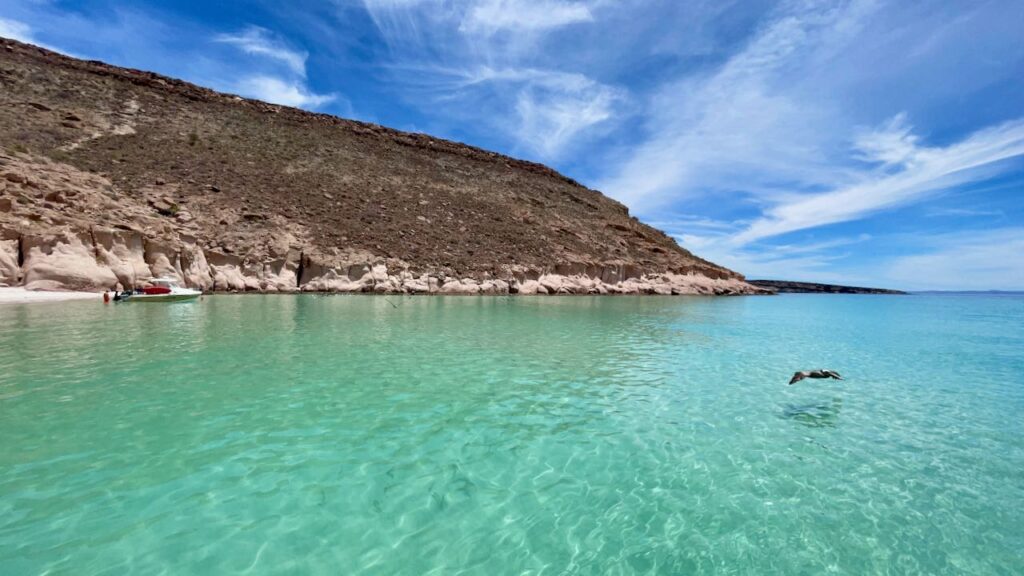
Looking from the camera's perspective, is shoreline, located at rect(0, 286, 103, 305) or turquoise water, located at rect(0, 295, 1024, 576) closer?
turquoise water, located at rect(0, 295, 1024, 576)

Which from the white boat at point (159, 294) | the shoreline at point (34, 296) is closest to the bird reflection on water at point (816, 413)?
the white boat at point (159, 294)

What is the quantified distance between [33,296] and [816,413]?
33303 millimetres

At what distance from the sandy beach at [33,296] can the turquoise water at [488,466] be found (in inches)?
645

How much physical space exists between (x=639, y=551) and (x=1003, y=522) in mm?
3699

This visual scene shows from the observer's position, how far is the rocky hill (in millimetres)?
28953

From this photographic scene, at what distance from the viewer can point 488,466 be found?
17.5 feet

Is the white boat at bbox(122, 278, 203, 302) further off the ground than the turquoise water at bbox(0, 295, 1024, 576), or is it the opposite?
the white boat at bbox(122, 278, 203, 302)

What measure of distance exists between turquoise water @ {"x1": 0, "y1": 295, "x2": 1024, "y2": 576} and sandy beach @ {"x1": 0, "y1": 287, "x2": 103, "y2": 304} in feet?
53.7

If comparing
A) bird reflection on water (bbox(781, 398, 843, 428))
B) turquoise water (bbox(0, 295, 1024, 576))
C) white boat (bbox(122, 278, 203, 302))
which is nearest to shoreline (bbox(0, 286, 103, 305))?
white boat (bbox(122, 278, 203, 302))

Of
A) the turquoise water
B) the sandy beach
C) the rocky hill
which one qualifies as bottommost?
the turquoise water

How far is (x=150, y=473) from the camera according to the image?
4.74 metres

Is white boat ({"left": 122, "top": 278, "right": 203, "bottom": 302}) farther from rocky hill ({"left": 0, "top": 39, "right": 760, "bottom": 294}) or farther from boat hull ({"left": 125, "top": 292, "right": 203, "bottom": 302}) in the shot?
rocky hill ({"left": 0, "top": 39, "right": 760, "bottom": 294})

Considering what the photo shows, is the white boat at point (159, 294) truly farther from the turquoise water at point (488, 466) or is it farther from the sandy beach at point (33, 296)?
the turquoise water at point (488, 466)

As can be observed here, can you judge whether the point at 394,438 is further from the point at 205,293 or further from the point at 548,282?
the point at 548,282
